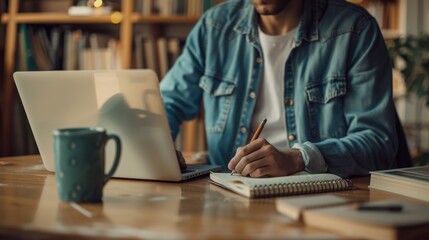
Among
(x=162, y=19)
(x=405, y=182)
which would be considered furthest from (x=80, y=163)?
(x=162, y=19)

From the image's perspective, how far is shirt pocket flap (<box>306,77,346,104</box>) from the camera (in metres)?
1.65

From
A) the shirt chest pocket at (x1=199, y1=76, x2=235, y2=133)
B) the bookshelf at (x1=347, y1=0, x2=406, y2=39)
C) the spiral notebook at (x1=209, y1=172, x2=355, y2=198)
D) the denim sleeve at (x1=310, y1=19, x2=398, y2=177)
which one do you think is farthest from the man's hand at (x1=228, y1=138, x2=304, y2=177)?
the bookshelf at (x1=347, y1=0, x2=406, y2=39)

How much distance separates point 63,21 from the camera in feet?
10.1

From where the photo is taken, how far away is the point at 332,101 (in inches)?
65.3

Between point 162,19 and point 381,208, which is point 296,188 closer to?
point 381,208

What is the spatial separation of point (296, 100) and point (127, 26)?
1427 millimetres

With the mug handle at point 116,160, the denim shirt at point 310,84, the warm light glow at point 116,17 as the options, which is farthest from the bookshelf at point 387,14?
the mug handle at point 116,160

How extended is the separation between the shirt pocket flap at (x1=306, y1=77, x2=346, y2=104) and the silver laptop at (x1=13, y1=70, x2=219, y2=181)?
544 millimetres

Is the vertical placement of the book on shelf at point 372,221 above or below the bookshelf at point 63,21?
below

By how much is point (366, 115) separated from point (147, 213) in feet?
2.62

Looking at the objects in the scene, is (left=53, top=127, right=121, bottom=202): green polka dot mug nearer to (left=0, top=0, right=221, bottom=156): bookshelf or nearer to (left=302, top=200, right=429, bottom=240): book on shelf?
(left=302, top=200, right=429, bottom=240): book on shelf

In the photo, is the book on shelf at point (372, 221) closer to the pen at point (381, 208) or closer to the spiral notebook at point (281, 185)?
the pen at point (381, 208)

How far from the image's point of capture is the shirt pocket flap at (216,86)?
180 centimetres

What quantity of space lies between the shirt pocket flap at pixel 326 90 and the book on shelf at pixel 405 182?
0.41m
